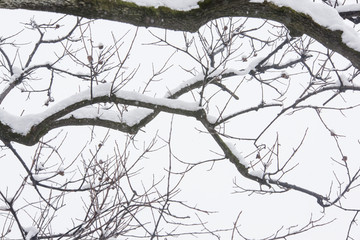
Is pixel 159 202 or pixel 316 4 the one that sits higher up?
pixel 316 4

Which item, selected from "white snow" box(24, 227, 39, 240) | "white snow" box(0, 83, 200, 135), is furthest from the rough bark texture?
"white snow" box(24, 227, 39, 240)

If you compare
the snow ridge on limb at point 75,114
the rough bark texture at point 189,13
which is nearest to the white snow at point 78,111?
the snow ridge on limb at point 75,114

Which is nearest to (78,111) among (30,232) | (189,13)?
(30,232)

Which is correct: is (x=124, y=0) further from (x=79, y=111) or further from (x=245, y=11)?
(x=79, y=111)

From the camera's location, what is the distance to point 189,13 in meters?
2.40

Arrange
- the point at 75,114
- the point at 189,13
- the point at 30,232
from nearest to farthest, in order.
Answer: the point at 189,13 < the point at 30,232 < the point at 75,114

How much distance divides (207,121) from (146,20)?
1.20m

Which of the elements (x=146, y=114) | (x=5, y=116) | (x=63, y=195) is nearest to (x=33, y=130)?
(x=5, y=116)

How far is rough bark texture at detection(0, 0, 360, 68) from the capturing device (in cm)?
218

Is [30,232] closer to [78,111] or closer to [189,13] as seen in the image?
[78,111]

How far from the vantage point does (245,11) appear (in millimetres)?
2539

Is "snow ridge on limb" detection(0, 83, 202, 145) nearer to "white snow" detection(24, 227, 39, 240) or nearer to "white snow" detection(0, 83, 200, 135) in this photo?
"white snow" detection(0, 83, 200, 135)

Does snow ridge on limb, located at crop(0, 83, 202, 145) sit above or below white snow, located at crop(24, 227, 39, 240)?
above

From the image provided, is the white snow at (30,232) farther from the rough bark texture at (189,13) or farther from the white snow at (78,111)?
the rough bark texture at (189,13)
